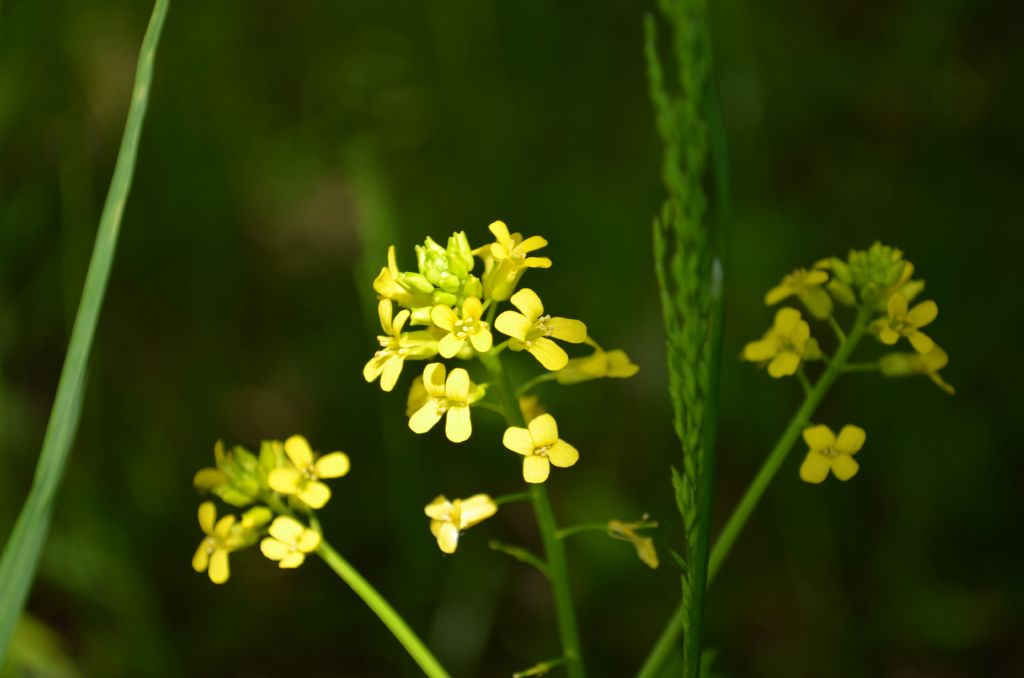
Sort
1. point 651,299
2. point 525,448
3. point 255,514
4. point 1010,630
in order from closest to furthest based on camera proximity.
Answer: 1. point 525,448
2. point 255,514
3. point 1010,630
4. point 651,299

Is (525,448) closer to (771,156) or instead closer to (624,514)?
(624,514)

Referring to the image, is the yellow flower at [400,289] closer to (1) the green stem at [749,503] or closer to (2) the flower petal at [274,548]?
(2) the flower petal at [274,548]

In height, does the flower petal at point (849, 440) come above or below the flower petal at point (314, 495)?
below

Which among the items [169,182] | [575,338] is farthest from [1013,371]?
[169,182]

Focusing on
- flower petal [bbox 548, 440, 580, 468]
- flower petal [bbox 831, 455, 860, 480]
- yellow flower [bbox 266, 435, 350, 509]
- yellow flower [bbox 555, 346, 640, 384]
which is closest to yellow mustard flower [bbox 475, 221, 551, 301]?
yellow flower [bbox 555, 346, 640, 384]

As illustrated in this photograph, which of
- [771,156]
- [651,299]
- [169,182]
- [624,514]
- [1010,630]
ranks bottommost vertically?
[1010,630]

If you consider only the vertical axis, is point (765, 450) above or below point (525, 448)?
below

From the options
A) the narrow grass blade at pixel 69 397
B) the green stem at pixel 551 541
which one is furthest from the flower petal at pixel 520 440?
the narrow grass blade at pixel 69 397
